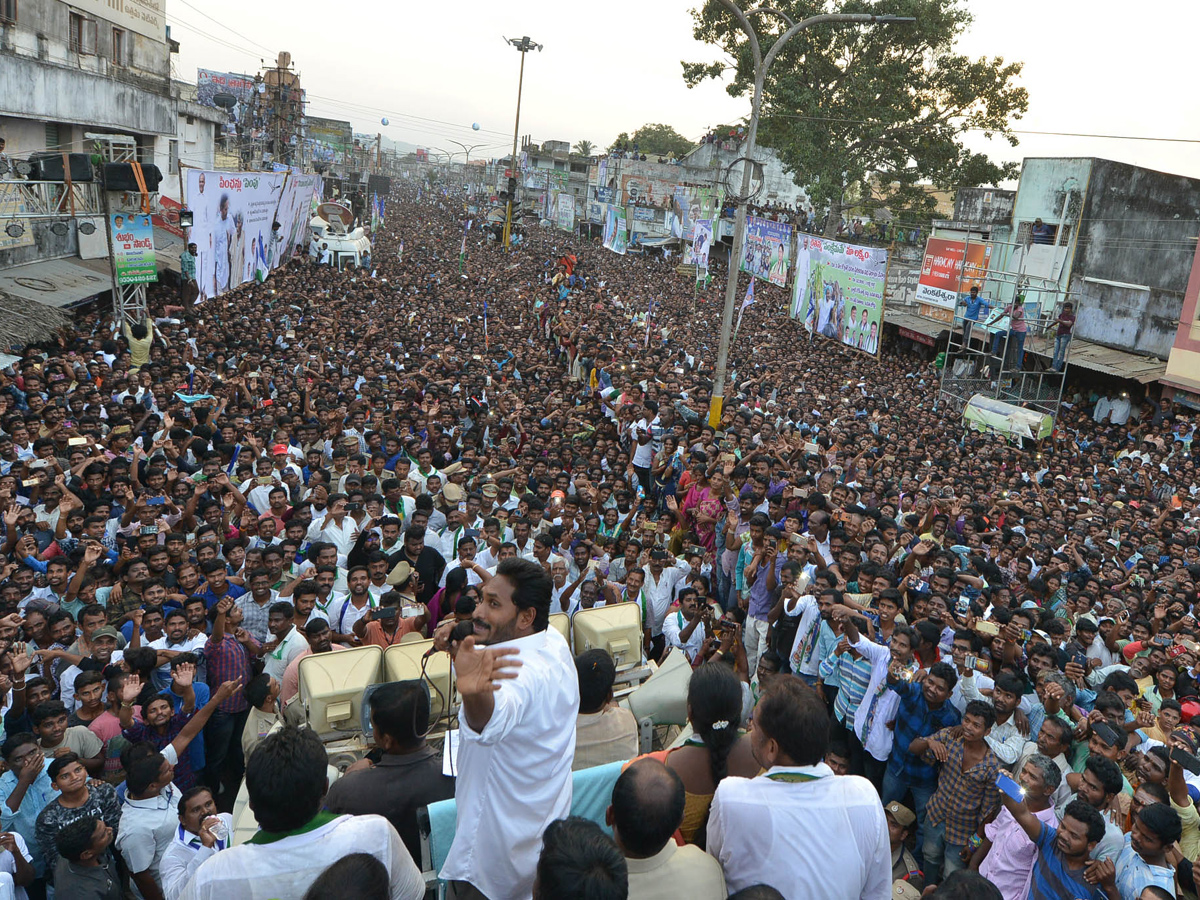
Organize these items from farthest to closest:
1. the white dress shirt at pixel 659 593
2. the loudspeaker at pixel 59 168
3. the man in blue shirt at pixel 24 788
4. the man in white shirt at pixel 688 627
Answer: the loudspeaker at pixel 59 168
the white dress shirt at pixel 659 593
the man in white shirt at pixel 688 627
the man in blue shirt at pixel 24 788

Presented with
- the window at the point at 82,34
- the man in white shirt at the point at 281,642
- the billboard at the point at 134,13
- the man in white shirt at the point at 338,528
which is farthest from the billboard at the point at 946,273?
the billboard at the point at 134,13

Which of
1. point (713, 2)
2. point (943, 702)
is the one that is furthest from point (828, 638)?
point (713, 2)

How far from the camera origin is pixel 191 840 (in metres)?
3.53

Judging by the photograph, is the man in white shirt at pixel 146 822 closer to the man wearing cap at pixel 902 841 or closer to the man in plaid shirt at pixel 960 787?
the man wearing cap at pixel 902 841

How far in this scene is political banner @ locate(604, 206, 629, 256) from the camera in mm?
44094

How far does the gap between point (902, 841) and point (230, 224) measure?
1805cm

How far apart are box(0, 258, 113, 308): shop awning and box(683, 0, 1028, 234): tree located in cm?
2287

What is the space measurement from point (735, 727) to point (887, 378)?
17.6 meters

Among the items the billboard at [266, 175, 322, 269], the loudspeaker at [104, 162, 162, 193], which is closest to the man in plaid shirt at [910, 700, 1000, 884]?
the loudspeaker at [104, 162, 162, 193]

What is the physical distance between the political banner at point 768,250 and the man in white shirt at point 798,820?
88.7 feet

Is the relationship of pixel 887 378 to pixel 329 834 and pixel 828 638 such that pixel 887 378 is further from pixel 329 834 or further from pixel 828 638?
pixel 329 834

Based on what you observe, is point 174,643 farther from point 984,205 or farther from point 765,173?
point 765,173

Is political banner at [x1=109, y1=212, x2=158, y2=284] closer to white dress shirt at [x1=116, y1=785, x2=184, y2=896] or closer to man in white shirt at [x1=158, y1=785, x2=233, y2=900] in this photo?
white dress shirt at [x1=116, y1=785, x2=184, y2=896]

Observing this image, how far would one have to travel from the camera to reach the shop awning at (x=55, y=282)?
13.7 meters
